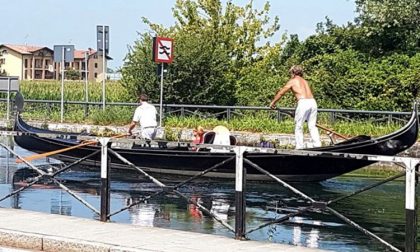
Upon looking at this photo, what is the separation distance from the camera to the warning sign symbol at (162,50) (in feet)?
85.6

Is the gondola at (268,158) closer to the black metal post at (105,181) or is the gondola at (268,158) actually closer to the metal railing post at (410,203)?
the black metal post at (105,181)

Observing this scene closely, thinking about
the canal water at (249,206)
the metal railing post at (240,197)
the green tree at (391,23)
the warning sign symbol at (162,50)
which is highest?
the green tree at (391,23)

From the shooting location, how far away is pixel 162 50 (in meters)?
26.3

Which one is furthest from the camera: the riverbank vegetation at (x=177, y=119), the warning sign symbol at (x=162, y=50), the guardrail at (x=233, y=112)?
the guardrail at (x=233, y=112)

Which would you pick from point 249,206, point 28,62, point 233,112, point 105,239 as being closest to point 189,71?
point 233,112

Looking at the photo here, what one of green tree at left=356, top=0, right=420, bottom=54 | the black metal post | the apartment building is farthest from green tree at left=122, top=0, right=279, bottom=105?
the apartment building

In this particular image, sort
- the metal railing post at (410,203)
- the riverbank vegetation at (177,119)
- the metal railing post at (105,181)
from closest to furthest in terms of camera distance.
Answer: the metal railing post at (410,203) < the metal railing post at (105,181) < the riverbank vegetation at (177,119)

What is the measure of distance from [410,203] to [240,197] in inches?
78.8

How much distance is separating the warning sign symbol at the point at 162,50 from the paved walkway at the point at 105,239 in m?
16.0

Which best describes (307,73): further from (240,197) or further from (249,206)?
(240,197)

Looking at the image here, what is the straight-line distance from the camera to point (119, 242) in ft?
29.8

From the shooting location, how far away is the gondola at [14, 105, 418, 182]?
16.1 m

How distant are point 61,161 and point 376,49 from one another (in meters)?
16.6

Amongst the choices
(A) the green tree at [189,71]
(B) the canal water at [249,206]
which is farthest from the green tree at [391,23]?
(B) the canal water at [249,206]
